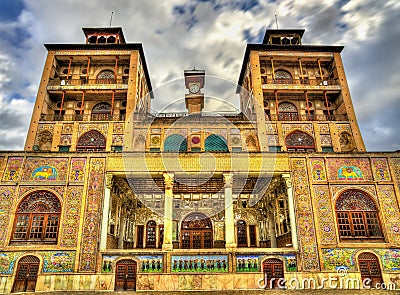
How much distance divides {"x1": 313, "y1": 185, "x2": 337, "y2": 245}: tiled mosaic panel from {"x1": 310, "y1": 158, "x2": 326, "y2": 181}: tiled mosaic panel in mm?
507

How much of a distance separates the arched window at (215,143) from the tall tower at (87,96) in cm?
763

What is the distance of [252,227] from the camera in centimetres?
2433

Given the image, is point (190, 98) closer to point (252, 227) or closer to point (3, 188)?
point (252, 227)

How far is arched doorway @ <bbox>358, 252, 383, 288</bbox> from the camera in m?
15.1

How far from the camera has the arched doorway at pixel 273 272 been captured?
14.9 m

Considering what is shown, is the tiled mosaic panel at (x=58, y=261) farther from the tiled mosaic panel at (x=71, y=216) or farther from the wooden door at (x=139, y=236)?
the wooden door at (x=139, y=236)

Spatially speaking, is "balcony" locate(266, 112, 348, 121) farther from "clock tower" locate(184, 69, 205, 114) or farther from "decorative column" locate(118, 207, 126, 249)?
"decorative column" locate(118, 207, 126, 249)

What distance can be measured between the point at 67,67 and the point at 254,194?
23343 mm

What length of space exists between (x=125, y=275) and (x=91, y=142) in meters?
15.3

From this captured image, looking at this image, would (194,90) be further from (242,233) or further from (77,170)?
(77,170)

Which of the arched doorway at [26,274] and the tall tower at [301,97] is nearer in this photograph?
the arched doorway at [26,274]

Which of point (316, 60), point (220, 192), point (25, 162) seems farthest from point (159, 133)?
point (316, 60)

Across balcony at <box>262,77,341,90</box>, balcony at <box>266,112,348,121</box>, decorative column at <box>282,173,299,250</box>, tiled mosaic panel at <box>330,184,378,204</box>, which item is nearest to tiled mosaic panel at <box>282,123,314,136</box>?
balcony at <box>266,112,348,121</box>

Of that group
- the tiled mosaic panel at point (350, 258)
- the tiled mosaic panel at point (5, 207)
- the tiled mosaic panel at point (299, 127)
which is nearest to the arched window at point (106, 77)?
the tiled mosaic panel at point (5, 207)
